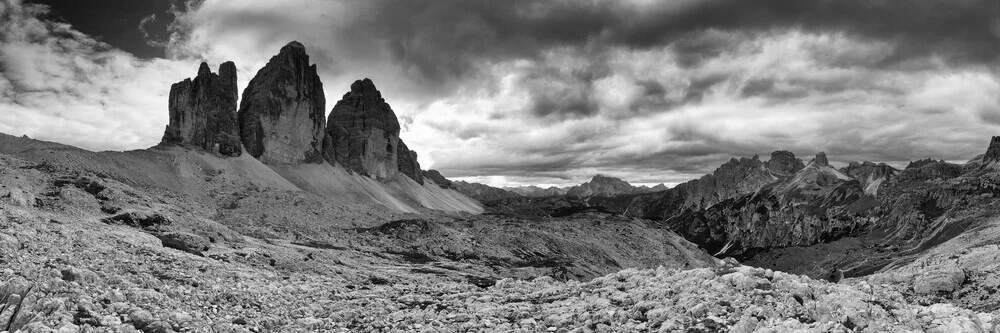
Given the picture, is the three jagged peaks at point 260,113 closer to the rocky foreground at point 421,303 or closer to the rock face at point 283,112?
the rock face at point 283,112

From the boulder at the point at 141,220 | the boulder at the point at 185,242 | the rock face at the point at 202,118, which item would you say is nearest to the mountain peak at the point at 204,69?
the rock face at the point at 202,118

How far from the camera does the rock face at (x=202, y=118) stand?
499 ft

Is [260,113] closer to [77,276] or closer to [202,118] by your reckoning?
[202,118]

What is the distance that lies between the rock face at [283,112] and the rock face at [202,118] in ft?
37.3

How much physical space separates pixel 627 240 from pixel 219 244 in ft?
320

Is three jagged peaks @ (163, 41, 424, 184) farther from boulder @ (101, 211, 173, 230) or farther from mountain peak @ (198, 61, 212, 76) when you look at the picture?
boulder @ (101, 211, 173, 230)

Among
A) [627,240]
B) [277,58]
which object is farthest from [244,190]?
[627,240]

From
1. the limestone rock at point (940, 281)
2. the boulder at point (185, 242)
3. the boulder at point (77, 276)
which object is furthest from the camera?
the boulder at point (185, 242)

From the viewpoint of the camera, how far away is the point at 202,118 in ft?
506

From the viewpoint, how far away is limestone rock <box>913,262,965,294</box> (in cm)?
2859

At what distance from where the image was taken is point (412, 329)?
→ 1948 cm

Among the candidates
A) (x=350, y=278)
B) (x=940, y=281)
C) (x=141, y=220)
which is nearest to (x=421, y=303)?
(x=350, y=278)

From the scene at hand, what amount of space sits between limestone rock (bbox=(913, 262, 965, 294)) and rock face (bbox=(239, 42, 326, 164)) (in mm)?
171219

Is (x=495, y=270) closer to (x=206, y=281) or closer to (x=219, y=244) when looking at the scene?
(x=219, y=244)
